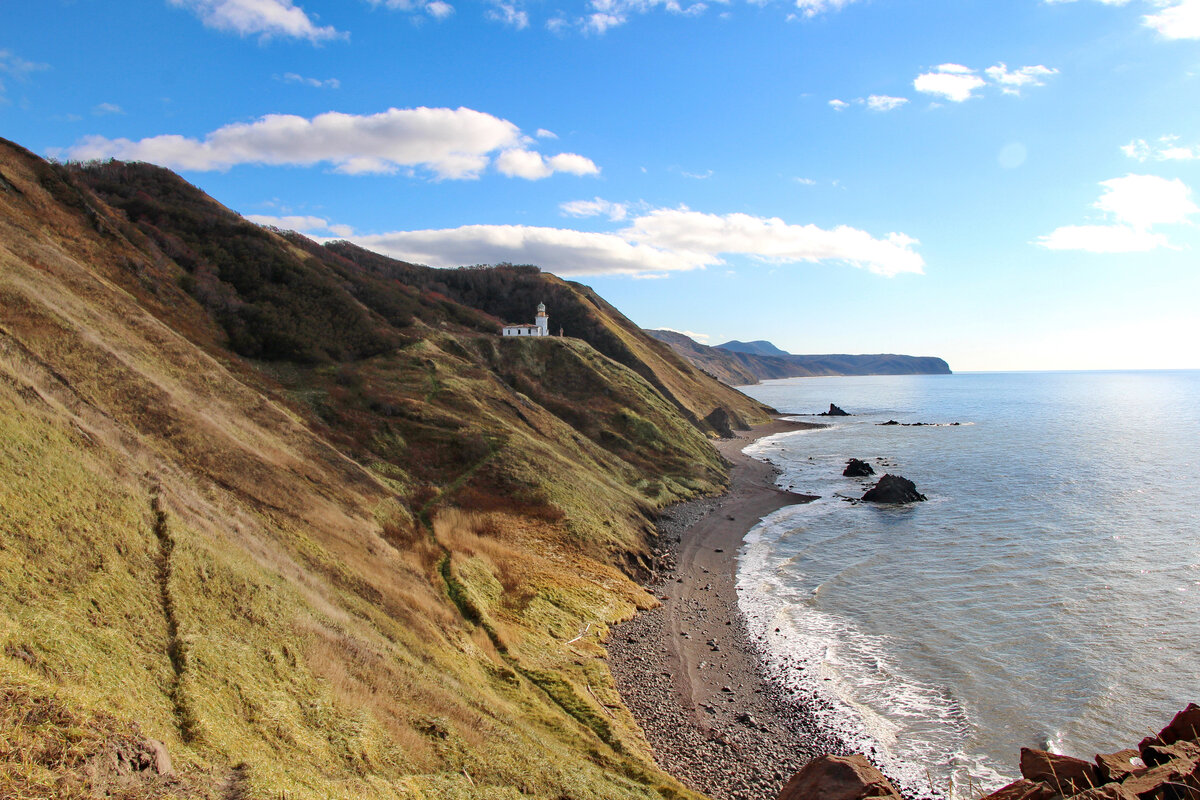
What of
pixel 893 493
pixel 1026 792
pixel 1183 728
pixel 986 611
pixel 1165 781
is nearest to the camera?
pixel 1165 781

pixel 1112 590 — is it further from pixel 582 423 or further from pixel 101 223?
pixel 101 223

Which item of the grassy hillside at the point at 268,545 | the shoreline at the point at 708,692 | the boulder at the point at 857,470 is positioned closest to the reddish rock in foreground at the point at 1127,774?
the grassy hillside at the point at 268,545

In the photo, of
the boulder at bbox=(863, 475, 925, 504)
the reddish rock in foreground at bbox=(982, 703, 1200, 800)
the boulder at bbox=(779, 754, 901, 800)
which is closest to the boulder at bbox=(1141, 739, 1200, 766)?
the reddish rock in foreground at bbox=(982, 703, 1200, 800)

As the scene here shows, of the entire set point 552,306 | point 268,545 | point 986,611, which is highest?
point 552,306

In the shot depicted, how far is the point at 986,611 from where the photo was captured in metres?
31.2

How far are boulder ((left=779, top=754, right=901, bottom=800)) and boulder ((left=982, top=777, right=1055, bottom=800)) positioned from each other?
5.91 ft

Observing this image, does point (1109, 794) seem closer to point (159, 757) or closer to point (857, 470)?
point (159, 757)

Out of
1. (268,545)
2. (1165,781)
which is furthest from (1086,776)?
(268,545)

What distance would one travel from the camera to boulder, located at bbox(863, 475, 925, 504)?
55781mm

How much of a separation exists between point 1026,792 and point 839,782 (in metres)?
3.30

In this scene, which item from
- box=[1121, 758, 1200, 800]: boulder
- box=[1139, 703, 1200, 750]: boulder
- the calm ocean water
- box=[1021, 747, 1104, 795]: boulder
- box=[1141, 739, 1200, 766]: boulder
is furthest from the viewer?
the calm ocean water

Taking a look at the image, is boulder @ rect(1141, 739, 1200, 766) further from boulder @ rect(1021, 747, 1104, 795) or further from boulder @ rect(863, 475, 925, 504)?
boulder @ rect(863, 475, 925, 504)

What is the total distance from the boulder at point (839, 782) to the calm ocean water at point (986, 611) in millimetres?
8670

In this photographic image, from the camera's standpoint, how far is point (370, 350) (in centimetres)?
5338
